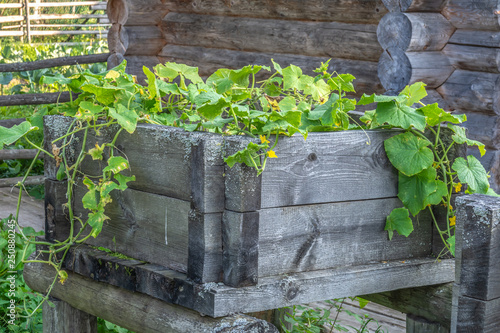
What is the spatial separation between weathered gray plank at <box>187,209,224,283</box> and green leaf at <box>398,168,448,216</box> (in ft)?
1.69

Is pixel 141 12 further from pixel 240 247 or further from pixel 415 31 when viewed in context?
pixel 240 247

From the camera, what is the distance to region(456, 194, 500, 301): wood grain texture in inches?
54.7

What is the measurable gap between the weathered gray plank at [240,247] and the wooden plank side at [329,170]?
0.21ft

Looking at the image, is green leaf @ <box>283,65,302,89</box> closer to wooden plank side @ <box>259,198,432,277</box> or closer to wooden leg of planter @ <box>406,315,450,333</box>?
wooden plank side @ <box>259,198,432,277</box>

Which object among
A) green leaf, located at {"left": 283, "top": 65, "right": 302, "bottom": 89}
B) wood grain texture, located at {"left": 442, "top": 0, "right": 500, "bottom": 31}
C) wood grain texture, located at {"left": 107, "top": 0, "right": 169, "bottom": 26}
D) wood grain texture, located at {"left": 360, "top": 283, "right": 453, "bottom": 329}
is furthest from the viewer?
wood grain texture, located at {"left": 107, "top": 0, "right": 169, "bottom": 26}

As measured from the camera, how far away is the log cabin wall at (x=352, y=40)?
352cm

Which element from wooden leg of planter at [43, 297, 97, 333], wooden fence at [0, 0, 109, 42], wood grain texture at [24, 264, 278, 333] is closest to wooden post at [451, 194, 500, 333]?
wood grain texture at [24, 264, 278, 333]

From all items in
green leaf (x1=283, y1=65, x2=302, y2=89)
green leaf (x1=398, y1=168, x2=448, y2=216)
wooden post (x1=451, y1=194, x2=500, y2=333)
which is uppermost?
green leaf (x1=283, y1=65, x2=302, y2=89)

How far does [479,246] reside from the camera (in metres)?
1.41

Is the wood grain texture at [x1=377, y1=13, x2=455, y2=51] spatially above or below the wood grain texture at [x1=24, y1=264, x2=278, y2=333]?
above

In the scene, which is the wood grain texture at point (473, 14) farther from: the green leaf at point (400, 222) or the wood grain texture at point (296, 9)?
the green leaf at point (400, 222)

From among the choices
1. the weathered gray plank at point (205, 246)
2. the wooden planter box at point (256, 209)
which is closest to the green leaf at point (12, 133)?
the wooden planter box at point (256, 209)

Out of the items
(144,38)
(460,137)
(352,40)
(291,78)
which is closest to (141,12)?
(144,38)

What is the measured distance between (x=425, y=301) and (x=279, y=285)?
0.68m
